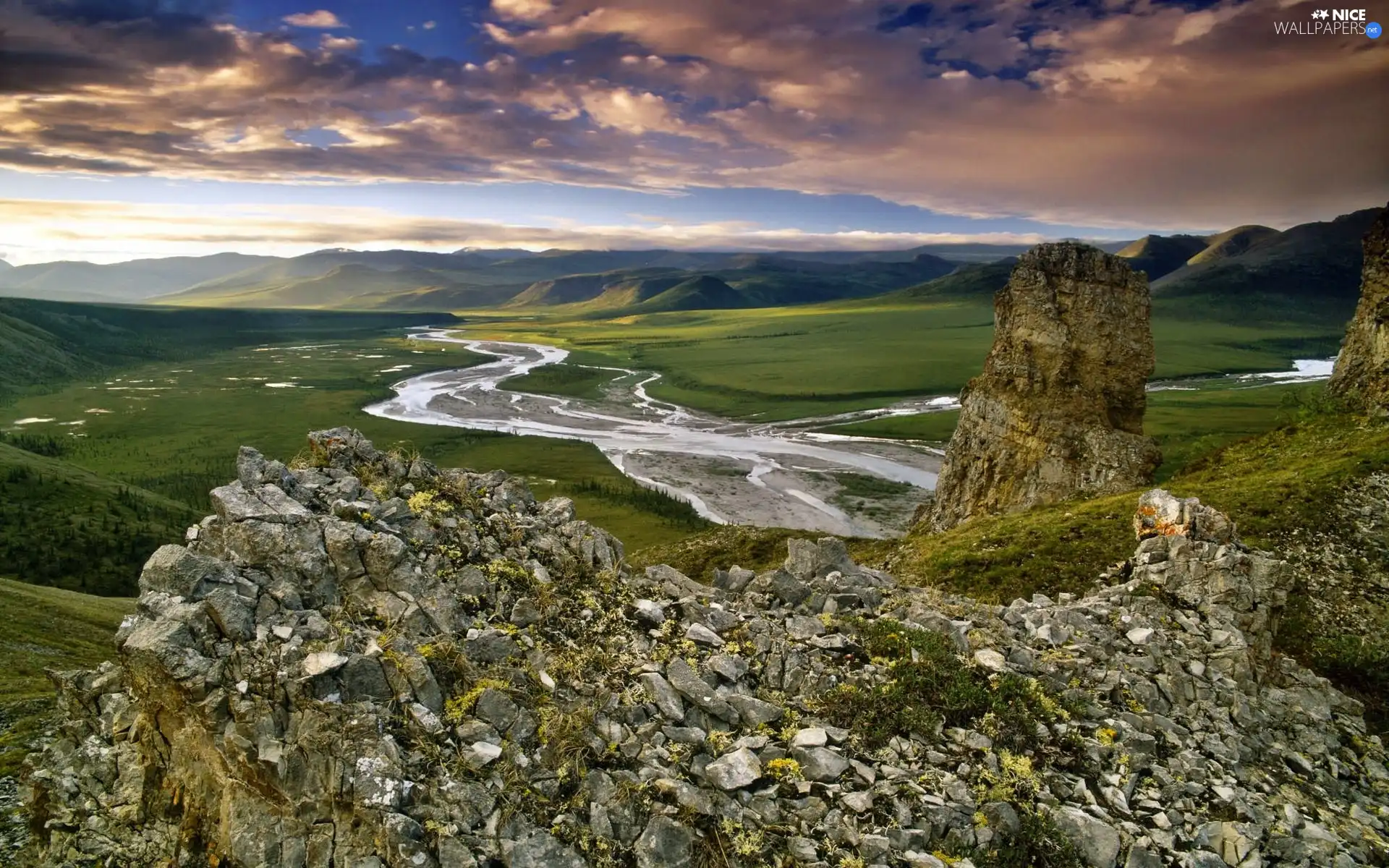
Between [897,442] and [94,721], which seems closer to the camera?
[94,721]

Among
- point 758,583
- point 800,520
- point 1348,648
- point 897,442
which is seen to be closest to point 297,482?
point 758,583

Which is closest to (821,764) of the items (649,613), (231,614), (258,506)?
(649,613)

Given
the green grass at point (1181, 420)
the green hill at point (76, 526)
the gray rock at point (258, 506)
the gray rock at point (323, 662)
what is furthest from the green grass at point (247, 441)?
the gray rock at point (323, 662)

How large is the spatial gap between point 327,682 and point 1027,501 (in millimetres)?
47343

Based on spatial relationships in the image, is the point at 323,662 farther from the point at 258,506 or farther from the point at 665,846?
the point at 665,846

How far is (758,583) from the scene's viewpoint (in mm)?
16828

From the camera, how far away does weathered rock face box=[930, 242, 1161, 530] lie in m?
47.4

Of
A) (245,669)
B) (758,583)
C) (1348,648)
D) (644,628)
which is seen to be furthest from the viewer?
(1348,648)

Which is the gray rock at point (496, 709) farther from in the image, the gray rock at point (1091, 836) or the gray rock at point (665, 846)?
the gray rock at point (1091, 836)

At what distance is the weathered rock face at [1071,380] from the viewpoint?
47.4 metres

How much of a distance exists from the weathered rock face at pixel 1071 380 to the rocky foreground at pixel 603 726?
33815 mm

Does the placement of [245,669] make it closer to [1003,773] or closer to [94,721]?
[94,721]

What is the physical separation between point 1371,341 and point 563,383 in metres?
157

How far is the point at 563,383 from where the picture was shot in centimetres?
18112
